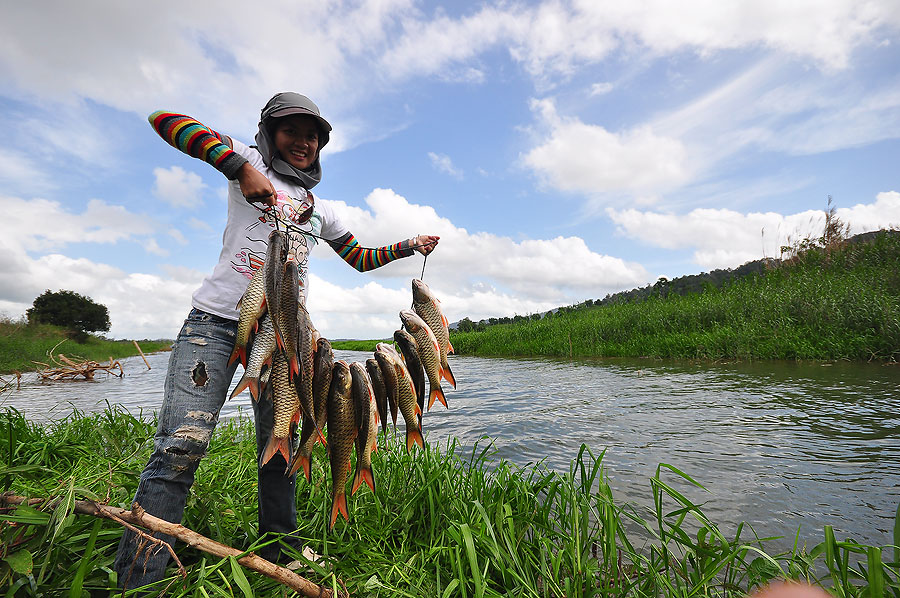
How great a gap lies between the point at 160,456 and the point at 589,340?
1728 centimetres

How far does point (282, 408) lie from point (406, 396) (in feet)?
2.30

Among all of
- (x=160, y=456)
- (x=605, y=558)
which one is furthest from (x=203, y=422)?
(x=605, y=558)

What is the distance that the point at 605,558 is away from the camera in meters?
2.82

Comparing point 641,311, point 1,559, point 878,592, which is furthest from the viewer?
point 641,311

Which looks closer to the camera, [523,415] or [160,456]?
[160,456]

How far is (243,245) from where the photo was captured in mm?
2711

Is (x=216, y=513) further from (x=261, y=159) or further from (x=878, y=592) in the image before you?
(x=878, y=592)

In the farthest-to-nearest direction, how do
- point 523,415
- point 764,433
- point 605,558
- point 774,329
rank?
point 774,329 → point 523,415 → point 764,433 → point 605,558

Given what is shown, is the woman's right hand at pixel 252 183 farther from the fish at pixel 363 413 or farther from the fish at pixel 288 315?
the fish at pixel 363 413

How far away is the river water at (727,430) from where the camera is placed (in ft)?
13.6

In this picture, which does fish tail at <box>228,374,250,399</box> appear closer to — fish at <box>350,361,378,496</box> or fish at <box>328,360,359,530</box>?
fish at <box>328,360,359,530</box>

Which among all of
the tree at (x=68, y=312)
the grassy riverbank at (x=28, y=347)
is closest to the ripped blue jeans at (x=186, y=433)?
the grassy riverbank at (x=28, y=347)

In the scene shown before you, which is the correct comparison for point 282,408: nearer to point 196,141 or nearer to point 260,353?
point 260,353

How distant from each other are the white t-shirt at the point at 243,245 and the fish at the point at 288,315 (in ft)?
1.09
